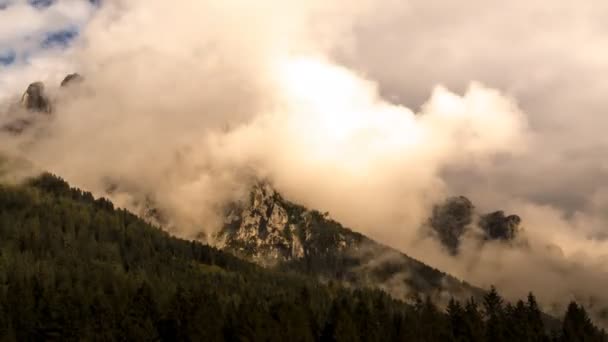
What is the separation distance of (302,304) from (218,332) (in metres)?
37.3

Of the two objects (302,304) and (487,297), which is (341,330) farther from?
(487,297)

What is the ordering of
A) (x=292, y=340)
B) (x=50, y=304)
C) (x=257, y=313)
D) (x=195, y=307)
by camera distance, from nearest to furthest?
(x=292, y=340)
(x=257, y=313)
(x=195, y=307)
(x=50, y=304)

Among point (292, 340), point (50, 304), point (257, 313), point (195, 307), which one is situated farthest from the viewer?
point (50, 304)

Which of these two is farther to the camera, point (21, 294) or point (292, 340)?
point (21, 294)

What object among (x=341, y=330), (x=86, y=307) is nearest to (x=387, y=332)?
(x=341, y=330)

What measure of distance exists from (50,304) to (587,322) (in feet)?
420

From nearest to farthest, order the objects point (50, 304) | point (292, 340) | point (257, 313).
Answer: point (292, 340), point (257, 313), point (50, 304)

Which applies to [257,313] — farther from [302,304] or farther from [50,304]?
[50,304]

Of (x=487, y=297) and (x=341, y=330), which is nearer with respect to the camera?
(x=341, y=330)

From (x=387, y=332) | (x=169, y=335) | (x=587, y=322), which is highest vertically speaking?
(x=587, y=322)

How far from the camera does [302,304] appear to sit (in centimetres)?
17675

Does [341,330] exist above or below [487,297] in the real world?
below

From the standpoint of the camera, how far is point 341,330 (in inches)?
5586

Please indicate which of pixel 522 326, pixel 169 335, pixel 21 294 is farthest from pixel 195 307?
pixel 522 326
